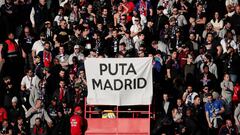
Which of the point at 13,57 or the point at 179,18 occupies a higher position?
the point at 179,18

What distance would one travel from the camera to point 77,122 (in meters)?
38.1

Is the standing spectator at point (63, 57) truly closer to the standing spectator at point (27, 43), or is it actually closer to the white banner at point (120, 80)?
the standing spectator at point (27, 43)

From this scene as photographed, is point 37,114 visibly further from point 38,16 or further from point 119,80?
point 38,16

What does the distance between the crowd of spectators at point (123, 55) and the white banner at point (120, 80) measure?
0.96 m

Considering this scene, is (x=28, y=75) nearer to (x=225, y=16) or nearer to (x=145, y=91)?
(x=145, y=91)

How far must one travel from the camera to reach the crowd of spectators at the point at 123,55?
128ft

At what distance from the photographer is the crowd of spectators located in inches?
1540

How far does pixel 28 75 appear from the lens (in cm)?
4031

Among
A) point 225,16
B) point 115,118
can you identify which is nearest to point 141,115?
point 115,118

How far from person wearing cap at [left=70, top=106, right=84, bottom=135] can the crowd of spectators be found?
91 millimetres

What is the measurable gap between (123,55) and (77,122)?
3.46 m

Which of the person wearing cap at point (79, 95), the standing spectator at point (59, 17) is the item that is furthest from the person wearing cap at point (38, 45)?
the person wearing cap at point (79, 95)

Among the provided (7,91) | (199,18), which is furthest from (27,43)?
(199,18)

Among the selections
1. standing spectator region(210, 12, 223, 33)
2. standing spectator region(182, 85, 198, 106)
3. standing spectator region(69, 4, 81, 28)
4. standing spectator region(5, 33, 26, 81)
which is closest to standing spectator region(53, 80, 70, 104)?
standing spectator region(5, 33, 26, 81)
